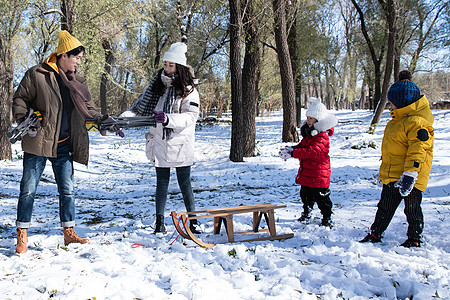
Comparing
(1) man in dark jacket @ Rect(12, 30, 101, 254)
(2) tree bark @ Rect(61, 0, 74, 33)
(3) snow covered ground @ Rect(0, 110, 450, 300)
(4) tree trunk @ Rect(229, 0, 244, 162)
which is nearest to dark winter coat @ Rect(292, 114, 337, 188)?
(3) snow covered ground @ Rect(0, 110, 450, 300)

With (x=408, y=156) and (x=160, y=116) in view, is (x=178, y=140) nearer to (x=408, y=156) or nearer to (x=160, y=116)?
(x=160, y=116)

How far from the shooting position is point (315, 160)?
15.3ft

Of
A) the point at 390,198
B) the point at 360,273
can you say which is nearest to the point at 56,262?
the point at 360,273

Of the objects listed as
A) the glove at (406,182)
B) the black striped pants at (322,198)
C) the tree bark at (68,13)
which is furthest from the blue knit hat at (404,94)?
the tree bark at (68,13)

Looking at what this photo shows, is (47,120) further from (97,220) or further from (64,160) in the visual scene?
(97,220)

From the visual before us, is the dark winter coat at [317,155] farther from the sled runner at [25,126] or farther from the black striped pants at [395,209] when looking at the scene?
the sled runner at [25,126]

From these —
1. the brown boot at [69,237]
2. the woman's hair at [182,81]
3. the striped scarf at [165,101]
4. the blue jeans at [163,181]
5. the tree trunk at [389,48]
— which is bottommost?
the brown boot at [69,237]

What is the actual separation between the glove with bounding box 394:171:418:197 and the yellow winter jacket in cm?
6

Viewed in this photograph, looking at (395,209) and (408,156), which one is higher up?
(408,156)

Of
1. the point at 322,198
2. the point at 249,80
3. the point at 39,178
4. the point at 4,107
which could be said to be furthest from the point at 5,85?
the point at 322,198

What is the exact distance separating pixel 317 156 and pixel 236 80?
18.3 feet

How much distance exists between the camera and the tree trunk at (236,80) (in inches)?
374

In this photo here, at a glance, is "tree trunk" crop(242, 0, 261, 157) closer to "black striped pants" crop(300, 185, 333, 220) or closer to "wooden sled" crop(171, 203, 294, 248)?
"black striped pants" crop(300, 185, 333, 220)

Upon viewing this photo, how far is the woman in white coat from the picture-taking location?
4.01 m
